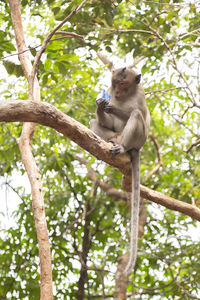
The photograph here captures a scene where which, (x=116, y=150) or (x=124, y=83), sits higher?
(x=124, y=83)

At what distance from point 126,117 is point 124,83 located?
43 cm

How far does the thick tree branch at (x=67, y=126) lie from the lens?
3.21m

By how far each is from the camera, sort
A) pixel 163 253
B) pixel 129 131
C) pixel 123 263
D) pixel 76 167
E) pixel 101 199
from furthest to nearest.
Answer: pixel 76 167 < pixel 101 199 < pixel 123 263 < pixel 163 253 < pixel 129 131

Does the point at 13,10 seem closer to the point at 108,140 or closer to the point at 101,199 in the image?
the point at 108,140

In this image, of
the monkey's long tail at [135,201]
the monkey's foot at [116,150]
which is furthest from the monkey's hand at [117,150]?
the monkey's long tail at [135,201]

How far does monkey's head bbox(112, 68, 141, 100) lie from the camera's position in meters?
5.08

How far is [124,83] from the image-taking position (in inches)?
200

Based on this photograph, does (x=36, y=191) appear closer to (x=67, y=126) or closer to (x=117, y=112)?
(x=67, y=126)

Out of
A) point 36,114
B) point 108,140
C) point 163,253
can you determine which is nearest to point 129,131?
point 108,140

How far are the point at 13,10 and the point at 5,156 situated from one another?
2.52m

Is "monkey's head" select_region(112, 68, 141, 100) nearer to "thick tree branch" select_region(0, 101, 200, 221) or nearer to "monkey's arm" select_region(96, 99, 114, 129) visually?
"monkey's arm" select_region(96, 99, 114, 129)

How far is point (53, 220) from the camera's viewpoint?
7316 millimetres

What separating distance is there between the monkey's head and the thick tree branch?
34.7 inches

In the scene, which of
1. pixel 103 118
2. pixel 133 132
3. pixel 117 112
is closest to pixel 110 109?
pixel 117 112
